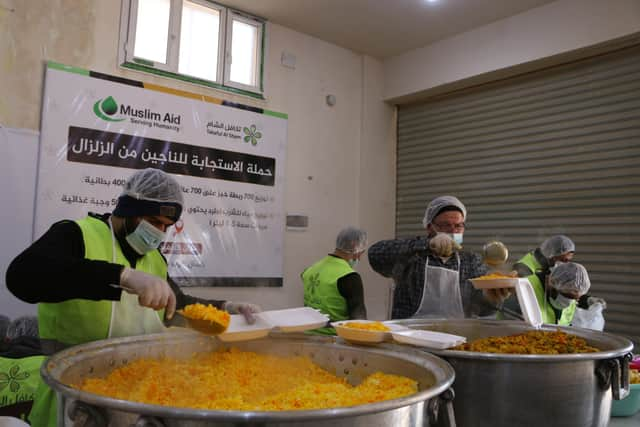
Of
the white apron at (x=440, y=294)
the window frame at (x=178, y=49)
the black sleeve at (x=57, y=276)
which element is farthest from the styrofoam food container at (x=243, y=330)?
the window frame at (x=178, y=49)

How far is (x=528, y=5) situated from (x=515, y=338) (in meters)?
3.62

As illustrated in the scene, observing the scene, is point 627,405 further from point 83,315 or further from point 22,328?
point 22,328

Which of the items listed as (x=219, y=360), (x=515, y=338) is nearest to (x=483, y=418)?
(x=515, y=338)

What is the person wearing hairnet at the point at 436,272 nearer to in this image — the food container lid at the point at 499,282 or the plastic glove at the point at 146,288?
the food container lid at the point at 499,282

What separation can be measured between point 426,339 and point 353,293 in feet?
6.23

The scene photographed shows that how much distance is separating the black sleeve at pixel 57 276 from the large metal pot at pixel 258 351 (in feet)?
0.56

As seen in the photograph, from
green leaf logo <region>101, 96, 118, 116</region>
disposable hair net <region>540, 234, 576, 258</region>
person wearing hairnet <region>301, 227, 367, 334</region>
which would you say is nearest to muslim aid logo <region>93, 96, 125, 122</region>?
green leaf logo <region>101, 96, 118, 116</region>

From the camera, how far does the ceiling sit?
4262mm

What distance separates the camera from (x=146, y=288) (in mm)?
1335

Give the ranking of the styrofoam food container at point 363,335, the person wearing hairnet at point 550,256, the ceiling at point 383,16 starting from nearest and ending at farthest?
the styrofoam food container at point 363,335 → the person wearing hairnet at point 550,256 → the ceiling at point 383,16

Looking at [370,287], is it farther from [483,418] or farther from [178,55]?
[483,418]

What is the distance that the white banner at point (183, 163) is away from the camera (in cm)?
342

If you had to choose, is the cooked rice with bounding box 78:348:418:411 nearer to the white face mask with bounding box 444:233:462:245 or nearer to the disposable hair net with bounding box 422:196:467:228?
the white face mask with bounding box 444:233:462:245

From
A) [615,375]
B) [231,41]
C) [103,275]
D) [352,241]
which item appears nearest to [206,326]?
[103,275]
